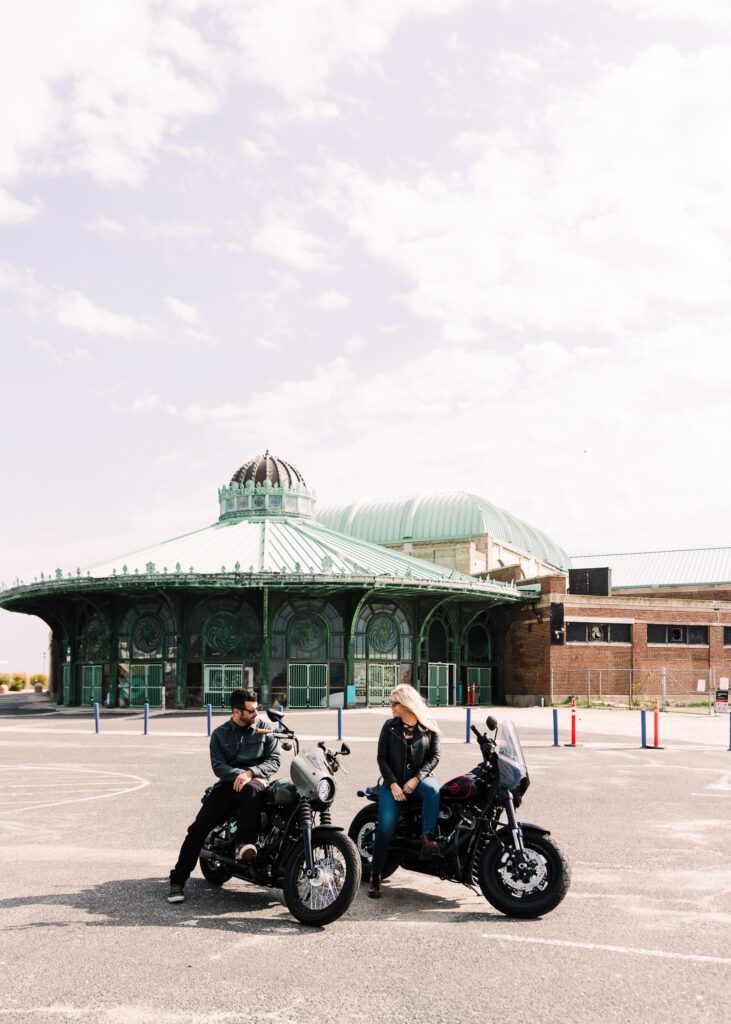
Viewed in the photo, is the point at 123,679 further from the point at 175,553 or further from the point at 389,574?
the point at 389,574

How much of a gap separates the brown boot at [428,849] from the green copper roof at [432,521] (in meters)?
58.7

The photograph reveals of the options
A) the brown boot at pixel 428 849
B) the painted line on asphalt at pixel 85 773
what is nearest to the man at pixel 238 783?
the brown boot at pixel 428 849

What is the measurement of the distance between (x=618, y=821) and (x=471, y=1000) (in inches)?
267

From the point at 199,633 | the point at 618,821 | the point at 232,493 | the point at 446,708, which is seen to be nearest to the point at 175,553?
the point at 199,633

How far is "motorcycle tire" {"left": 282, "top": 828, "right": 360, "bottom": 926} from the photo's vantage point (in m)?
7.14

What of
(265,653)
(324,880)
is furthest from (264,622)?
(324,880)

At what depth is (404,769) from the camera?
26.2 ft

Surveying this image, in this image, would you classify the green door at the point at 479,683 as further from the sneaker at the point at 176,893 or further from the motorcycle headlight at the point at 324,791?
the motorcycle headlight at the point at 324,791

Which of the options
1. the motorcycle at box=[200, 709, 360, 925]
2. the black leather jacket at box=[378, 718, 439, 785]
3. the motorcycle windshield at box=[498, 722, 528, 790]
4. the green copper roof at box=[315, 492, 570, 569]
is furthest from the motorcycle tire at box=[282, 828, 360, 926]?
the green copper roof at box=[315, 492, 570, 569]

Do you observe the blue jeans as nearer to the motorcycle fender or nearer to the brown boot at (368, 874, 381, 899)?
the brown boot at (368, 874, 381, 899)

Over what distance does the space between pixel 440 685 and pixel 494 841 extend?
134 ft

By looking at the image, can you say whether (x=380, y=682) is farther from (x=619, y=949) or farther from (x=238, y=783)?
(x=619, y=949)

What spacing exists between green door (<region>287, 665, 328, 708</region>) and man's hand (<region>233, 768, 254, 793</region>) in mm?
37059

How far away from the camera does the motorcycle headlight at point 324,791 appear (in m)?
7.42
